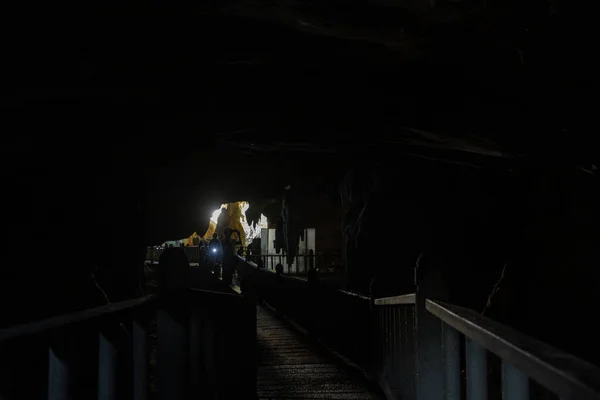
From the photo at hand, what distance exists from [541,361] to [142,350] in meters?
2.70

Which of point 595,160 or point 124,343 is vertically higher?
point 595,160

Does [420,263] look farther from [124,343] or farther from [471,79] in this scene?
[471,79]

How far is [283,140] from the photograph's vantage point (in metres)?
10.3

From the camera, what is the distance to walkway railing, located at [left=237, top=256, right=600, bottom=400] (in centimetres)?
158

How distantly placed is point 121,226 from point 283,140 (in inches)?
212

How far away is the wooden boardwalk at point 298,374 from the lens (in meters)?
6.80

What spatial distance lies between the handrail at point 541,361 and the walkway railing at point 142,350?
1.80 metres

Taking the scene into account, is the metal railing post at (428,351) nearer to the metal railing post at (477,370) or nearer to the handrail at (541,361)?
the metal railing post at (477,370)

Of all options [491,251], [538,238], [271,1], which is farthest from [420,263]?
[491,251]

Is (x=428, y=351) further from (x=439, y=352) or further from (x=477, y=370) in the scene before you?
(x=477, y=370)

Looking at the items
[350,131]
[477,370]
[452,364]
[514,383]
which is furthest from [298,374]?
[514,383]

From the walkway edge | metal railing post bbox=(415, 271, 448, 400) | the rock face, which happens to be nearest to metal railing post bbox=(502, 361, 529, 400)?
metal railing post bbox=(415, 271, 448, 400)

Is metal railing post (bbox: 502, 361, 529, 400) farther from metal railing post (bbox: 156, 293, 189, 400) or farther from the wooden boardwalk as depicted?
the wooden boardwalk

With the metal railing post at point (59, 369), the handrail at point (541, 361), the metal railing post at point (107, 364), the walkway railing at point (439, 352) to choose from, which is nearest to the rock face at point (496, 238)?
the walkway railing at point (439, 352)
